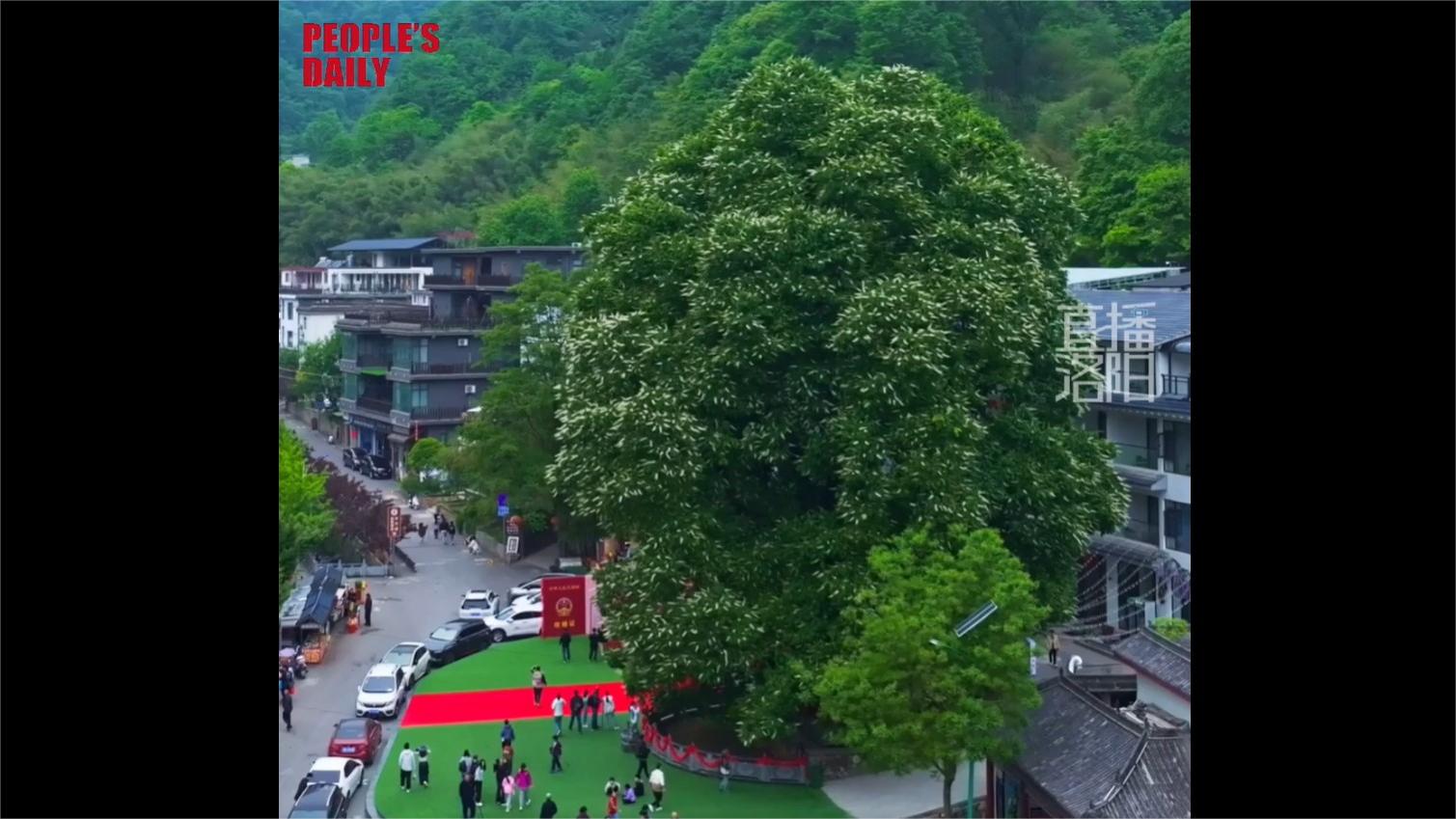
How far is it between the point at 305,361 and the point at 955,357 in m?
20.2

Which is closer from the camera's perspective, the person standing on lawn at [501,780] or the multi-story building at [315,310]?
the person standing on lawn at [501,780]

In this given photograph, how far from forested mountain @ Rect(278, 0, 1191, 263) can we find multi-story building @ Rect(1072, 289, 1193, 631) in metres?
7.15

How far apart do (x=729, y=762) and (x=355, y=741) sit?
341cm

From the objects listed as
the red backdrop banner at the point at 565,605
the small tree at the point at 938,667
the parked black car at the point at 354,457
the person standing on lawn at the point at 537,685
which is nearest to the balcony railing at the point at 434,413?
the parked black car at the point at 354,457

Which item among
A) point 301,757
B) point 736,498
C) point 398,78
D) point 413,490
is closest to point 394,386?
point 413,490

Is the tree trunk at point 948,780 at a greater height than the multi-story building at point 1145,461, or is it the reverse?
the multi-story building at point 1145,461

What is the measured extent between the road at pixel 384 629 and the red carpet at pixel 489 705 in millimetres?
432

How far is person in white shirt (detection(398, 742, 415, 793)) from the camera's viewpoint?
13.7 m

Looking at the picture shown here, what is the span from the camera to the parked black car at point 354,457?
28344 mm

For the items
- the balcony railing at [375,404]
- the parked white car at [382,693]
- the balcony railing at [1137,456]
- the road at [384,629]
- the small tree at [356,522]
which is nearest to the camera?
the road at [384,629]

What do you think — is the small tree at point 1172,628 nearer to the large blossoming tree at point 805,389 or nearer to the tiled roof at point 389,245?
the large blossoming tree at point 805,389

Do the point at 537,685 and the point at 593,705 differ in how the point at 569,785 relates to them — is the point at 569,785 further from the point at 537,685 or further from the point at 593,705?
the point at 537,685

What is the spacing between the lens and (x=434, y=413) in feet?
87.7
